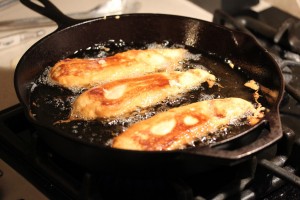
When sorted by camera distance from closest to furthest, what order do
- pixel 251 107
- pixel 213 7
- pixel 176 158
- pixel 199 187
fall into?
pixel 176 158 < pixel 199 187 < pixel 251 107 < pixel 213 7

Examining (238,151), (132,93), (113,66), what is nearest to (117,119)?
(132,93)

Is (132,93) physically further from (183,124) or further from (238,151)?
(238,151)

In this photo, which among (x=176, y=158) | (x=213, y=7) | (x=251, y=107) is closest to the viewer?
(x=176, y=158)

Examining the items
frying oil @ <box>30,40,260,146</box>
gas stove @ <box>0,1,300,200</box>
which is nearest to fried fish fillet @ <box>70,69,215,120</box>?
frying oil @ <box>30,40,260,146</box>

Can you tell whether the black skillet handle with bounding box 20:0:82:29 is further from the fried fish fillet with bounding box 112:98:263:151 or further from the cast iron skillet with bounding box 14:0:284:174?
the fried fish fillet with bounding box 112:98:263:151

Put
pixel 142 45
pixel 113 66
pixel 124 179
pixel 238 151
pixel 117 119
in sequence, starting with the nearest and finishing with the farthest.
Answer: pixel 238 151 < pixel 124 179 < pixel 117 119 < pixel 113 66 < pixel 142 45

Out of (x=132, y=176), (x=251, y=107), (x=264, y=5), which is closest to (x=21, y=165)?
(x=132, y=176)

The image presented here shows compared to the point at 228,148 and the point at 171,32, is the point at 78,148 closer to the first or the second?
the point at 228,148
